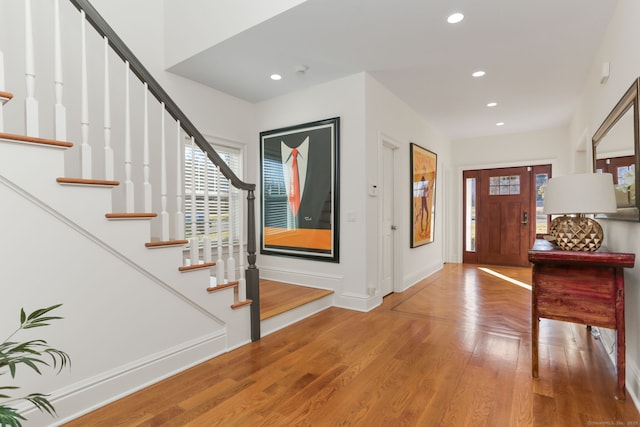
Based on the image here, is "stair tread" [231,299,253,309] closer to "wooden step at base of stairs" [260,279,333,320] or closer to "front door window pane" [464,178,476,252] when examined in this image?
"wooden step at base of stairs" [260,279,333,320]

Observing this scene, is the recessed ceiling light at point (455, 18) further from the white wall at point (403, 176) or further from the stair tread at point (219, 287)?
the stair tread at point (219, 287)

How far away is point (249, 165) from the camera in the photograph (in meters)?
4.50

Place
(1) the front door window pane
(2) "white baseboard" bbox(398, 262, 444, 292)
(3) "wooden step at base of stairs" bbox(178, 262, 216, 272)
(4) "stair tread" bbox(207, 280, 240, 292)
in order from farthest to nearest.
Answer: (1) the front door window pane → (2) "white baseboard" bbox(398, 262, 444, 292) → (4) "stair tread" bbox(207, 280, 240, 292) → (3) "wooden step at base of stairs" bbox(178, 262, 216, 272)

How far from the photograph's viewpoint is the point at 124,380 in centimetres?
196

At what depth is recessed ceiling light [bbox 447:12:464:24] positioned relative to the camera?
2.51 metres

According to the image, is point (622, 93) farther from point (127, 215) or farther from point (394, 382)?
point (127, 215)

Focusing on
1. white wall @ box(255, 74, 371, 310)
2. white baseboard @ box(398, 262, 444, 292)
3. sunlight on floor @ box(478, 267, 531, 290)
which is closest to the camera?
white wall @ box(255, 74, 371, 310)

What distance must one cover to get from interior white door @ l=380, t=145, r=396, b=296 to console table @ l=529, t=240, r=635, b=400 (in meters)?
2.09

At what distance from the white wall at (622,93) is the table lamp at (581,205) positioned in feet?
0.66

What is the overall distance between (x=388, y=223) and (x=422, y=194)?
110 centimetres

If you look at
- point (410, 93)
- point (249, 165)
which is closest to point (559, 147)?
point (410, 93)

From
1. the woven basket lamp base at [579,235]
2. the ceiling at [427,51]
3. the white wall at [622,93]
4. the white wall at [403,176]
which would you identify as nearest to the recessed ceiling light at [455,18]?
the ceiling at [427,51]

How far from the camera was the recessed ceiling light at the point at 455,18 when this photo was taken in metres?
2.51

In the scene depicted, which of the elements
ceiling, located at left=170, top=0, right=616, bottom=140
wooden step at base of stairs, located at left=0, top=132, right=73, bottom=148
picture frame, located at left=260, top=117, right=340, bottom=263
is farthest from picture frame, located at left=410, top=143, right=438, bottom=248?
wooden step at base of stairs, located at left=0, top=132, right=73, bottom=148
